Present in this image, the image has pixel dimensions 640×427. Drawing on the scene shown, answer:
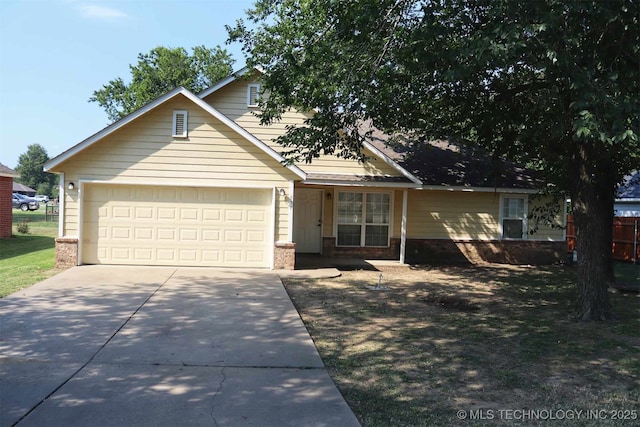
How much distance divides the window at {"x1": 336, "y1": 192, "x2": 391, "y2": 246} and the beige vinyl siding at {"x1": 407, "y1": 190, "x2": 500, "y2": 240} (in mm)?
963

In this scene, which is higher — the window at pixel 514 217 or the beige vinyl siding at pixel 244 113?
the beige vinyl siding at pixel 244 113

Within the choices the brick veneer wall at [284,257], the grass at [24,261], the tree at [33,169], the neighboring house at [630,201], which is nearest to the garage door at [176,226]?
the brick veneer wall at [284,257]

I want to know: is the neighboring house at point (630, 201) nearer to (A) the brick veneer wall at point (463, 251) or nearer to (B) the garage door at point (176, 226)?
(A) the brick veneer wall at point (463, 251)

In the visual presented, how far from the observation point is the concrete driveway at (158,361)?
4480 millimetres

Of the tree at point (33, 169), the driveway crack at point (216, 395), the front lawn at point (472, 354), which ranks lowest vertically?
the driveway crack at point (216, 395)

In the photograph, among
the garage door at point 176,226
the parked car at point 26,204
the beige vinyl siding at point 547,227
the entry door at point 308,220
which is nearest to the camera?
the garage door at point 176,226

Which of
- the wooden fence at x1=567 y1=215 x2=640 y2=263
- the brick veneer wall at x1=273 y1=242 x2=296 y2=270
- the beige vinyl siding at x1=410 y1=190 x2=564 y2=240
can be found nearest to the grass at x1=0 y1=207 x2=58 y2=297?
the brick veneer wall at x1=273 y1=242 x2=296 y2=270

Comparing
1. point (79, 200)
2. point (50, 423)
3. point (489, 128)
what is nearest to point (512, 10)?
point (489, 128)

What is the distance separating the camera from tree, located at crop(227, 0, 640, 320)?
6234mm

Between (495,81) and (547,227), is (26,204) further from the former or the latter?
(495,81)

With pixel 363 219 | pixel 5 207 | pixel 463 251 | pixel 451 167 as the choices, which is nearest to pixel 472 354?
pixel 363 219

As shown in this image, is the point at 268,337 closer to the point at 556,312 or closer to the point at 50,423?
the point at 50,423

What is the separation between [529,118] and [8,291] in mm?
10707

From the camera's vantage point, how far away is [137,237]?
13242 mm
